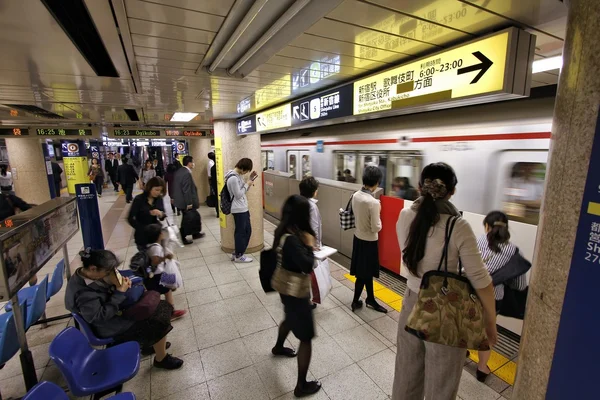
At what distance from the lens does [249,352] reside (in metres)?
3.08

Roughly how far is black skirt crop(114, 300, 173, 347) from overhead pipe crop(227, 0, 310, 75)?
2287 millimetres

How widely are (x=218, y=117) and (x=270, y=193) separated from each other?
3.62 meters

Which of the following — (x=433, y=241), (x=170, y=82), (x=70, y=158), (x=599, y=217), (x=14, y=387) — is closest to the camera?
(x=599, y=217)

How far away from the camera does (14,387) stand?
2.66m

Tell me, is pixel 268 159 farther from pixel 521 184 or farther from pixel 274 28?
pixel 274 28

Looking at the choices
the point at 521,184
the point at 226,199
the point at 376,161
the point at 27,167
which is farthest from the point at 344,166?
the point at 27,167

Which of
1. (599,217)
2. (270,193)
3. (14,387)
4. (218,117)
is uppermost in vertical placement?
(218,117)

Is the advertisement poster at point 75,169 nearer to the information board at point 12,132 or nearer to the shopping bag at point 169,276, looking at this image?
the information board at point 12,132

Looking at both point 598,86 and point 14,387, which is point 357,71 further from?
point 14,387

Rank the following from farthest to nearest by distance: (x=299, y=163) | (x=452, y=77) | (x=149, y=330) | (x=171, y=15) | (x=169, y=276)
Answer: (x=299, y=163)
(x=169, y=276)
(x=149, y=330)
(x=452, y=77)
(x=171, y=15)

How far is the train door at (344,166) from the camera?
5645mm

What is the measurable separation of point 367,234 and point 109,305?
8.60 feet

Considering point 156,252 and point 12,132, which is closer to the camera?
point 156,252

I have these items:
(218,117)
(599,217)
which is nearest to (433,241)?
(599,217)
